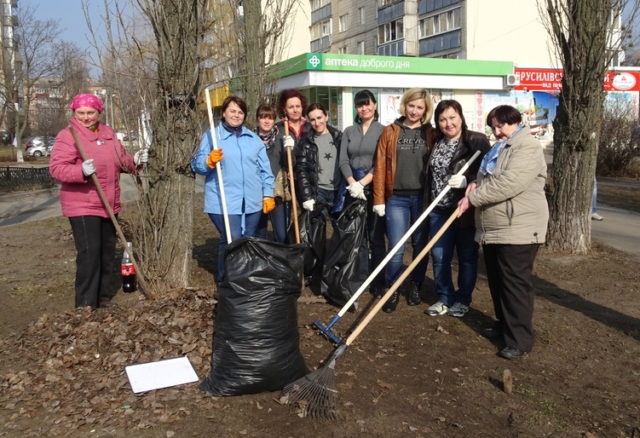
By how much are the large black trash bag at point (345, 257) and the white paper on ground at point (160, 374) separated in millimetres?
1582

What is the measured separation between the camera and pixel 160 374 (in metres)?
3.34

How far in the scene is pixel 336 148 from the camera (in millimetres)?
5027

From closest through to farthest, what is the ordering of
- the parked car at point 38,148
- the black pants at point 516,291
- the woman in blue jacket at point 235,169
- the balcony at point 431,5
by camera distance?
1. the black pants at point 516,291
2. the woman in blue jacket at point 235,169
3. the balcony at point 431,5
4. the parked car at point 38,148

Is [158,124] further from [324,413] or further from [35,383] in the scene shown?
[324,413]

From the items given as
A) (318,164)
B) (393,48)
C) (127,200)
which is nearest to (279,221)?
(318,164)

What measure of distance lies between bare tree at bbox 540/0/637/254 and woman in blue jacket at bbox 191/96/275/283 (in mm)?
3670

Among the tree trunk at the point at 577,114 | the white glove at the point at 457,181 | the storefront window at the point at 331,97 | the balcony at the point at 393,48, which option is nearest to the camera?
the white glove at the point at 457,181

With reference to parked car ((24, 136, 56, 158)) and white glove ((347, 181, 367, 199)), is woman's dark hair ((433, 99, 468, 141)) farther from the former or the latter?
parked car ((24, 136, 56, 158))

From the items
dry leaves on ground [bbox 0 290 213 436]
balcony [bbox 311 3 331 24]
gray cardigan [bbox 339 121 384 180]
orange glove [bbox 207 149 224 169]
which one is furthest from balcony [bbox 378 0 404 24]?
dry leaves on ground [bbox 0 290 213 436]

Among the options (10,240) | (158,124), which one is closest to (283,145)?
(158,124)

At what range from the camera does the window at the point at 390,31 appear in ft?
112

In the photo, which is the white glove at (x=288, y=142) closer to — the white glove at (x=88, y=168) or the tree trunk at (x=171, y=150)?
the tree trunk at (x=171, y=150)

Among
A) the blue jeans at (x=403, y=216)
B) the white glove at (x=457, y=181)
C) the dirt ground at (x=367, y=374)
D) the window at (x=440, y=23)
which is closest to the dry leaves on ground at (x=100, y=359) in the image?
the dirt ground at (x=367, y=374)

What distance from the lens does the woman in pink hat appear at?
407 cm
